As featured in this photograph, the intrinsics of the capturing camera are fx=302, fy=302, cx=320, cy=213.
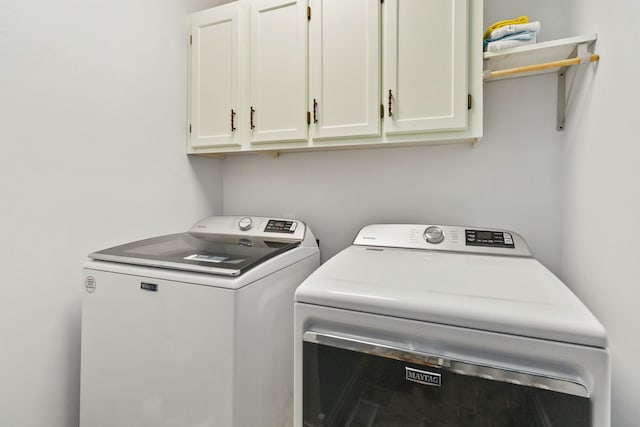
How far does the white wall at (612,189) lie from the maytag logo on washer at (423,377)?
19.5 inches

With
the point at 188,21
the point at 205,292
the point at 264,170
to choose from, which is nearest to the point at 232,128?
the point at 264,170

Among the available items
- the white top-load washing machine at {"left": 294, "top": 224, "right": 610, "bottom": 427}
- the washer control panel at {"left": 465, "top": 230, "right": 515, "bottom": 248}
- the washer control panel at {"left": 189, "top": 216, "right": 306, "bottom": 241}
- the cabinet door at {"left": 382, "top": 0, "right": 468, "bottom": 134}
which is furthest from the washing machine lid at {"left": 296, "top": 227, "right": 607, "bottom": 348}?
the cabinet door at {"left": 382, "top": 0, "right": 468, "bottom": 134}

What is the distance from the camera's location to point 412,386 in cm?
79

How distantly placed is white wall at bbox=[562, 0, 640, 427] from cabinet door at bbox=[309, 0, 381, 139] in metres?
0.77

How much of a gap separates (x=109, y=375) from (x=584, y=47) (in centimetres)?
219

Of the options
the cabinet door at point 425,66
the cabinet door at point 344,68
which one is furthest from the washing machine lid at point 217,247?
the cabinet door at point 425,66

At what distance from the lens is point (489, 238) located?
4.37 ft

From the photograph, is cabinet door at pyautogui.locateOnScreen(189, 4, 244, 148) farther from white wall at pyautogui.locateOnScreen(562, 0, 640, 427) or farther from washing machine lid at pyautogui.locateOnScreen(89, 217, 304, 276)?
white wall at pyautogui.locateOnScreen(562, 0, 640, 427)

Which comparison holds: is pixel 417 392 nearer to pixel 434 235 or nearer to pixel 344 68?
pixel 434 235

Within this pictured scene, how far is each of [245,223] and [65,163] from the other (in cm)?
86

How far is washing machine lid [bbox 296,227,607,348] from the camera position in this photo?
688 mm

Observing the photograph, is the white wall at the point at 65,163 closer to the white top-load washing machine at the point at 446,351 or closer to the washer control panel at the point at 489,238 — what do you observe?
the white top-load washing machine at the point at 446,351

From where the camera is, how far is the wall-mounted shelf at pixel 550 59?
3.60 feet

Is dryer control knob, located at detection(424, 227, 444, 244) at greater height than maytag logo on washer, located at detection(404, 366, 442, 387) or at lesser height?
greater
